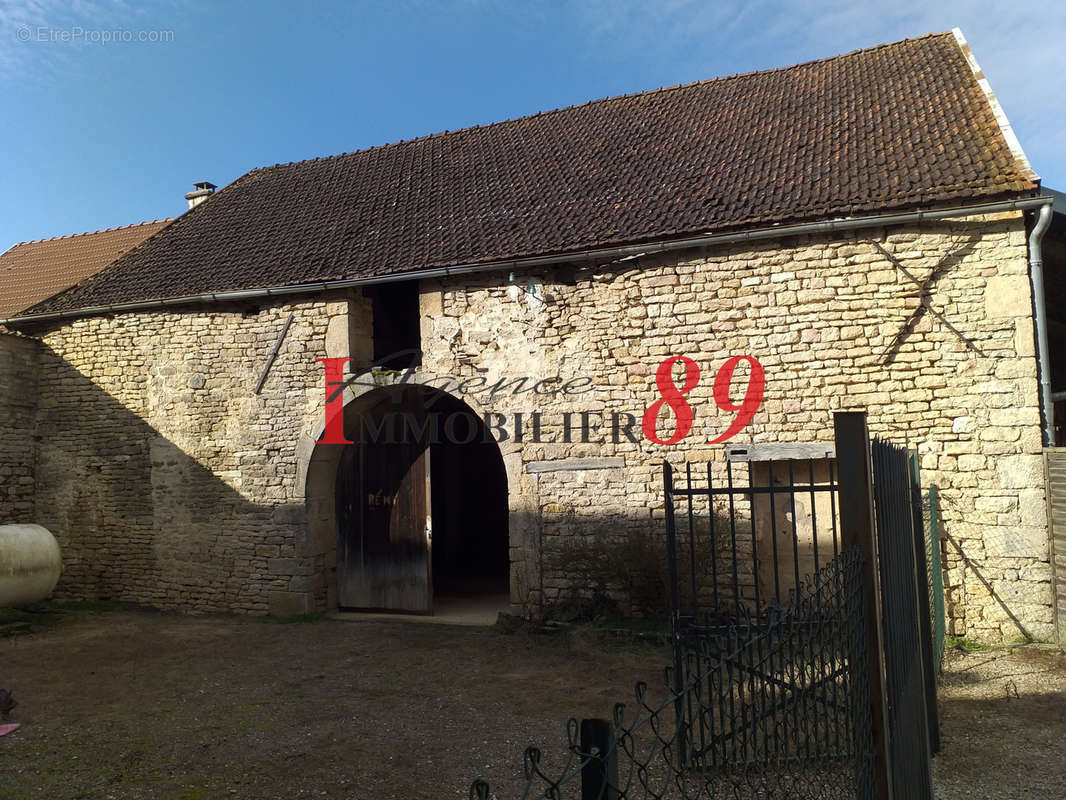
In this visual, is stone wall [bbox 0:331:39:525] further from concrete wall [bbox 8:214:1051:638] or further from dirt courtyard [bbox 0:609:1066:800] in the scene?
dirt courtyard [bbox 0:609:1066:800]

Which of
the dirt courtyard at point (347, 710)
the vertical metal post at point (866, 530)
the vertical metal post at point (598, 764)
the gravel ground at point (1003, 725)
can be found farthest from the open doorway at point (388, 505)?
the vertical metal post at point (598, 764)

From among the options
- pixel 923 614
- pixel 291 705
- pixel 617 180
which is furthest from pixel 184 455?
pixel 923 614

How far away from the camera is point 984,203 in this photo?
21.9ft

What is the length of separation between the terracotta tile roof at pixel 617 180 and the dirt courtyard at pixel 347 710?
13.2 feet

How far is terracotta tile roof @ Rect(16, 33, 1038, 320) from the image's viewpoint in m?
7.56

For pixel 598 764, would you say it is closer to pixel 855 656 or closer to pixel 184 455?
pixel 855 656

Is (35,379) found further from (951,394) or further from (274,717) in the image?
(951,394)

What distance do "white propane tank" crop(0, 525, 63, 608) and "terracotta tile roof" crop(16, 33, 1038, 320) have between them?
3.07 metres

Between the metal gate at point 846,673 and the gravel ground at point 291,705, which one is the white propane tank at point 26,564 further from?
the metal gate at point 846,673

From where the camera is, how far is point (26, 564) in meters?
8.47

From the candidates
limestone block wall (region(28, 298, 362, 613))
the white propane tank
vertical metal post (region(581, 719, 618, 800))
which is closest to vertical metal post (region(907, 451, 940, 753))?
vertical metal post (region(581, 719, 618, 800))

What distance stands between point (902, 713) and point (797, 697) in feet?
2.00

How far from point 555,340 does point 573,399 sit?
2.18 feet

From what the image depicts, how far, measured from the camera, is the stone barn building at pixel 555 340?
6844 millimetres
